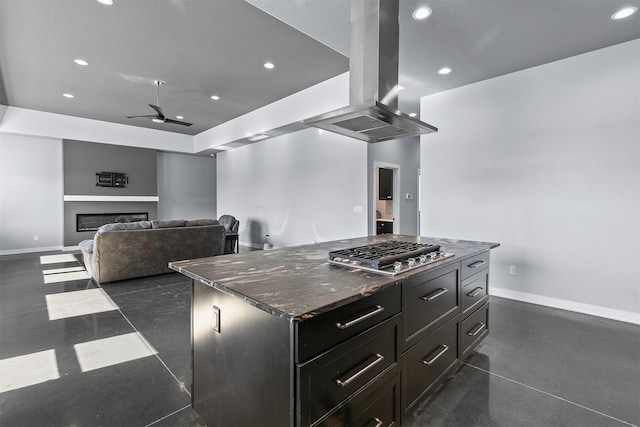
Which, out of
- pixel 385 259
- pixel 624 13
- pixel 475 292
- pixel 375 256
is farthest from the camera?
pixel 624 13

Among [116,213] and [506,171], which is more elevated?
[506,171]

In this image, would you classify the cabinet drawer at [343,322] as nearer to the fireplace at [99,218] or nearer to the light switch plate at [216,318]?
the light switch plate at [216,318]

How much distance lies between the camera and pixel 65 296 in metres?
3.76

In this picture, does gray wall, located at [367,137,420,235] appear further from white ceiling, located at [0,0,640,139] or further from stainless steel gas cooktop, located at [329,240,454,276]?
stainless steel gas cooktop, located at [329,240,454,276]

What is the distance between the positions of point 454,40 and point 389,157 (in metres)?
2.90

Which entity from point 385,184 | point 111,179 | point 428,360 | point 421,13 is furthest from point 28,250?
point 421,13

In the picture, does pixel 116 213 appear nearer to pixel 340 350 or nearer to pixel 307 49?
pixel 307 49

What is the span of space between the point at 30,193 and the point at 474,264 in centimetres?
946

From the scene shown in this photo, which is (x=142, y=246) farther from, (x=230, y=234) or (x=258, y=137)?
(x=258, y=137)

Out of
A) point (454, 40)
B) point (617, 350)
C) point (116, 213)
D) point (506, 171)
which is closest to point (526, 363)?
point (617, 350)

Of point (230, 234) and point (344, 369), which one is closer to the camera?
point (344, 369)

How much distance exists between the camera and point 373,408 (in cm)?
133

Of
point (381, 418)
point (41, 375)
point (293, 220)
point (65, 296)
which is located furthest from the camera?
point (293, 220)

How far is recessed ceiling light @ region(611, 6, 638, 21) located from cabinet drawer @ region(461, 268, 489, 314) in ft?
8.32
